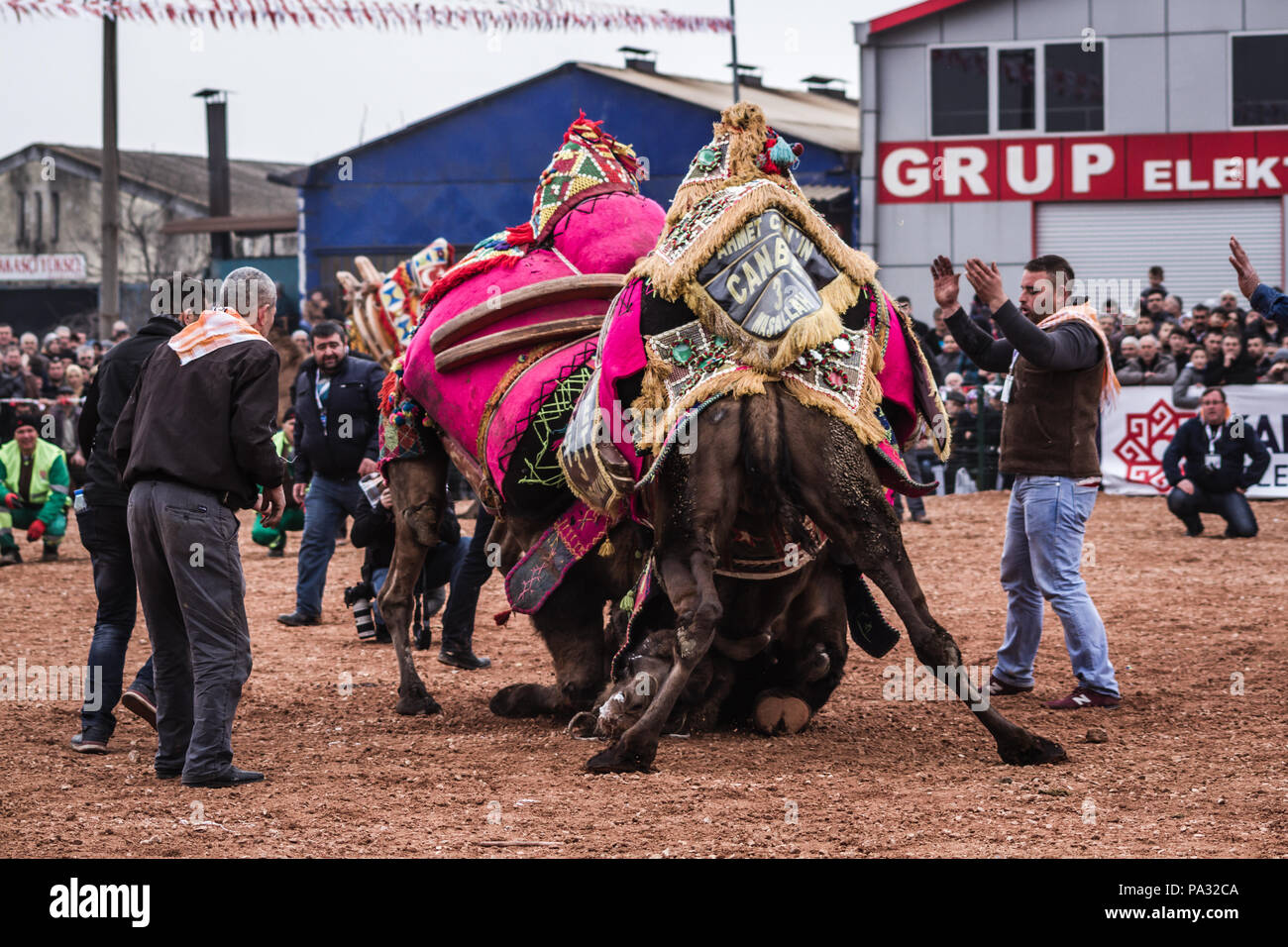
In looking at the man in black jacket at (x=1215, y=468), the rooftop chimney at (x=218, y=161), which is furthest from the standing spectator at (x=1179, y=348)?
A: the rooftop chimney at (x=218, y=161)

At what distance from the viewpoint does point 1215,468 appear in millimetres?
14453

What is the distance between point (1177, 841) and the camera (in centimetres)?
517

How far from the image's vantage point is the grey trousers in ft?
20.7

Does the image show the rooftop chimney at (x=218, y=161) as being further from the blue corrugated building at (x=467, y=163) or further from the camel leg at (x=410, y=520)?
the camel leg at (x=410, y=520)

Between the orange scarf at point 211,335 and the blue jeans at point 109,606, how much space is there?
1166 millimetres

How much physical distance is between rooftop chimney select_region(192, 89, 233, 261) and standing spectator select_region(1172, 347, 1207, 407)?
24933mm

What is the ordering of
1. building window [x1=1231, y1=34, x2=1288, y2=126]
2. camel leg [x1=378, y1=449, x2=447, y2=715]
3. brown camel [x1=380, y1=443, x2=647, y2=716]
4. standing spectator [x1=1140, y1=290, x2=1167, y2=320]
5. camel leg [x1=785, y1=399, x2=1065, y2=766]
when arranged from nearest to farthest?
camel leg [x1=785, y1=399, x2=1065, y2=766], brown camel [x1=380, y1=443, x2=647, y2=716], camel leg [x1=378, y1=449, x2=447, y2=715], standing spectator [x1=1140, y1=290, x2=1167, y2=320], building window [x1=1231, y1=34, x2=1288, y2=126]

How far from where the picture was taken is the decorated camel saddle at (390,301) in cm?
1187

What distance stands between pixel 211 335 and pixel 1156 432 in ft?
40.9

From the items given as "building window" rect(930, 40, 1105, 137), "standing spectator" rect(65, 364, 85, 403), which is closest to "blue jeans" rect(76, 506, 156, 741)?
"standing spectator" rect(65, 364, 85, 403)

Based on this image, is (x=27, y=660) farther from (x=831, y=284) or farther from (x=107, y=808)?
(x=831, y=284)

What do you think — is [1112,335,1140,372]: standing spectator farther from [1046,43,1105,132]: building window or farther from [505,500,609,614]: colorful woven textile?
[505,500,609,614]: colorful woven textile

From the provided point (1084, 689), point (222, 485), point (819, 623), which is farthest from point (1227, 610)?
point (222, 485)

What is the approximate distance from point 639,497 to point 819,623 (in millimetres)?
1101
